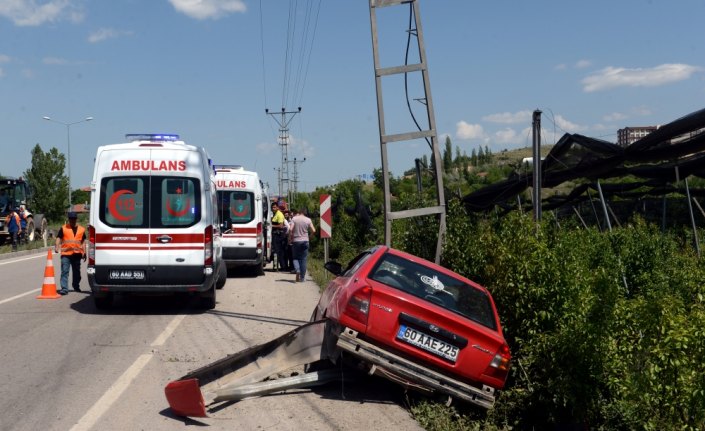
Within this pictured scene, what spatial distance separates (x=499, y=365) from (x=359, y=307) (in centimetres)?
139

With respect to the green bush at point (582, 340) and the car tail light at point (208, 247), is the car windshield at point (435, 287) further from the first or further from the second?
the car tail light at point (208, 247)

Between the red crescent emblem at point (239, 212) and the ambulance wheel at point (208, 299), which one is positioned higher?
the red crescent emblem at point (239, 212)

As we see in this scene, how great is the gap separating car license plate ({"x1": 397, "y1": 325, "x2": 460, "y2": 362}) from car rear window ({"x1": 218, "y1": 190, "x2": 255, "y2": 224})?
44.4ft

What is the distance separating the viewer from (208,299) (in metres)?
13.2

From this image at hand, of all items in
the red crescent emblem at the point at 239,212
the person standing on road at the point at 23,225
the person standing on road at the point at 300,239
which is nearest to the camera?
the person standing on road at the point at 300,239

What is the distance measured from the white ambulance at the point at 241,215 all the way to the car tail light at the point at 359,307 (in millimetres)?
12877

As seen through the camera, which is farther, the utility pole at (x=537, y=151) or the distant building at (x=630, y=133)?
the distant building at (x=630, y=133)

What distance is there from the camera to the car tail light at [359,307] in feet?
21.8

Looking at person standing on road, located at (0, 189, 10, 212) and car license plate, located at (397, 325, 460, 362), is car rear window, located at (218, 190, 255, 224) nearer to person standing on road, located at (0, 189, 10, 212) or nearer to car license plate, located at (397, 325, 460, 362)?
car license plate, located at (397, 325, 460, 362)

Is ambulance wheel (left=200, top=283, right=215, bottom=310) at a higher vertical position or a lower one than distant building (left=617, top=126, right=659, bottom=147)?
lower

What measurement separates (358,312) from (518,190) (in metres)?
10.5

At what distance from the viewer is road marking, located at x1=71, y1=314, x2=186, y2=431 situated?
6.07 meters

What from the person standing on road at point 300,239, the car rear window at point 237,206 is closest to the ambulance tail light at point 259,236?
the car rear window at point 237,206

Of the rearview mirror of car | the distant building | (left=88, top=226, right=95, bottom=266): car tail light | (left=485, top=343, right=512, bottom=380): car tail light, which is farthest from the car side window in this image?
the distant building
